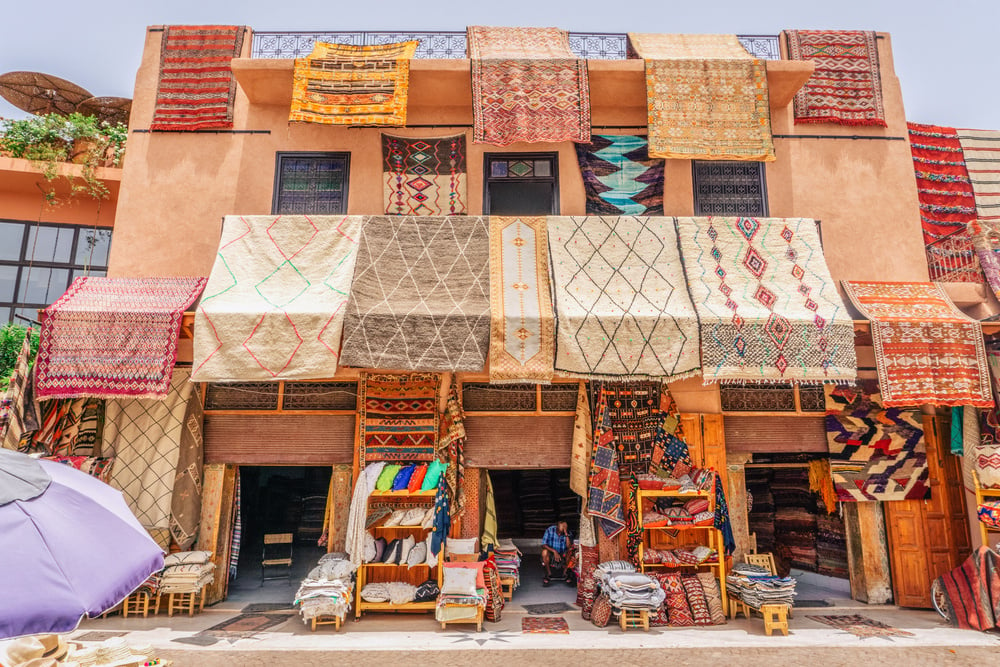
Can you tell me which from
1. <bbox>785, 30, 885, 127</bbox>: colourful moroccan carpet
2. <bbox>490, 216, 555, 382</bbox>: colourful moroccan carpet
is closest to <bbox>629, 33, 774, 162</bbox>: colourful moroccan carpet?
<bbox>785, 30, 885, 127</bbox>: colourful moroccan carpet

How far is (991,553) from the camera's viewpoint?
254 inches

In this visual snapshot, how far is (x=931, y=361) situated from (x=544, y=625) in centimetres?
530

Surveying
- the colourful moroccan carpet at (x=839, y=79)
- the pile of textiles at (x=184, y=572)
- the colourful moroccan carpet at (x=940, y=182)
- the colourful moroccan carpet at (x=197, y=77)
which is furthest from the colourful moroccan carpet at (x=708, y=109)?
the pile of textiles at (x=184, y=572)

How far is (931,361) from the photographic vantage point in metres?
6.61

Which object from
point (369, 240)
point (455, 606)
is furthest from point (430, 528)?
point (369, 240)

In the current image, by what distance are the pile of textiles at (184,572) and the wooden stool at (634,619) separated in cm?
494

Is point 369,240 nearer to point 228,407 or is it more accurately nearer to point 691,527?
point 228,407

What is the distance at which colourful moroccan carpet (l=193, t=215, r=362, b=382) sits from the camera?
6328 mm

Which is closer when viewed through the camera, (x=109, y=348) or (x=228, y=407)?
(x=109, y=348)

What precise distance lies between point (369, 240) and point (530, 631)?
4.86m

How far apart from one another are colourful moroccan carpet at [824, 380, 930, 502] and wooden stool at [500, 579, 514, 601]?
4408 mm

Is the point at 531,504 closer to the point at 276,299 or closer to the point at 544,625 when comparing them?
the point at 544,625

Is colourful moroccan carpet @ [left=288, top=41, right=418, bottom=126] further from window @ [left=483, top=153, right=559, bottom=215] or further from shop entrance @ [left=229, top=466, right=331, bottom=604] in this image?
shop entrance @ [left=229, top=466, right=331, bottom=604]

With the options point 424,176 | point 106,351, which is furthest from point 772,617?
point 106,351
